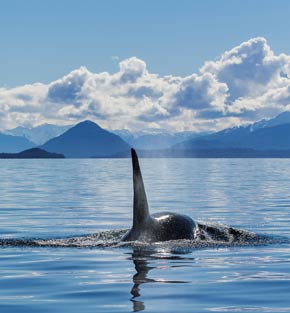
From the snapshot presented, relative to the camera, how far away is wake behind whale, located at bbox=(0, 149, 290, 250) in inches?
852

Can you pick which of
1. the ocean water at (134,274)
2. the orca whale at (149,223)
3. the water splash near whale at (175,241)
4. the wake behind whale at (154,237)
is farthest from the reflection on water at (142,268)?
the orca whale at (149,223)

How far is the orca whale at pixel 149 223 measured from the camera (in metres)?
21.6

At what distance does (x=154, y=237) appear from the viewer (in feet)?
72.2

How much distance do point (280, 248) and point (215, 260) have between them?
372 cm

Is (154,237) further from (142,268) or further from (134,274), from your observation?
(134,274)

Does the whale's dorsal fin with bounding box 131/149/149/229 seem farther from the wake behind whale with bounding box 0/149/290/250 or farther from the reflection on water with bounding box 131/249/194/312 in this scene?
the reflection on water with bounding box 131/249/194/312

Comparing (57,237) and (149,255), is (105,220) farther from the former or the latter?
(149,255)

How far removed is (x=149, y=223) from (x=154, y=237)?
0.43 meters

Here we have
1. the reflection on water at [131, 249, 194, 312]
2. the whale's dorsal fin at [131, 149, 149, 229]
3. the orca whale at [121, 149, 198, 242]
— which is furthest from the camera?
the orca whale at [121, 149, 198, 242]

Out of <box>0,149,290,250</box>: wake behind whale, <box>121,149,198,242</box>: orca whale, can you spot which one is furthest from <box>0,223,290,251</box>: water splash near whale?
<box>121,149,198,242</box>: orca whale

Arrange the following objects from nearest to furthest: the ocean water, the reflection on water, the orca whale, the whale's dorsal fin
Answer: the ocean water → the reflection on water → the whale's dorsal fin → the orca whale

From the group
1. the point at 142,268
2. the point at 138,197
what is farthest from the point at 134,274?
the point at 138,197

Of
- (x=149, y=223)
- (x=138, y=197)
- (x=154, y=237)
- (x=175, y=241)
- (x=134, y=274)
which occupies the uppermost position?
(x=138, y=197)

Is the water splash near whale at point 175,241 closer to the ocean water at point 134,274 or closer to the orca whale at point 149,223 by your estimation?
the ocean water at point 134,274
